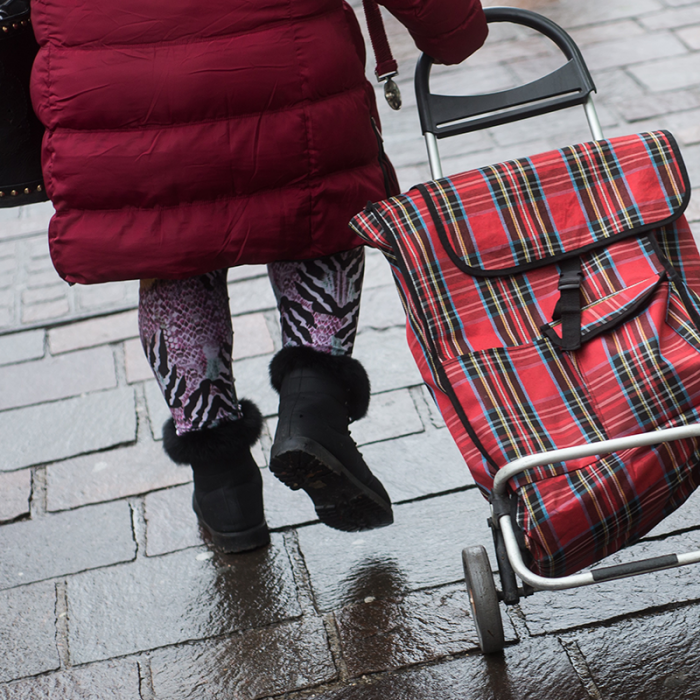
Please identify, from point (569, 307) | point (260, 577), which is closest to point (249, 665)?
point (260, 577)

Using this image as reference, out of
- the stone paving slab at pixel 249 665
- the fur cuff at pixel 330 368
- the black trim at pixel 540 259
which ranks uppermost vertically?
the black trim at pixel 540 259

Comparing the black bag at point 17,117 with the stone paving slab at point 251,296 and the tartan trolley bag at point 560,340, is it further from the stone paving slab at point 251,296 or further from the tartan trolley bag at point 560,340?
the stone paving slab at point 251,296

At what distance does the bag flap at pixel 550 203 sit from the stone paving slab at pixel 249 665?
0.89 metres

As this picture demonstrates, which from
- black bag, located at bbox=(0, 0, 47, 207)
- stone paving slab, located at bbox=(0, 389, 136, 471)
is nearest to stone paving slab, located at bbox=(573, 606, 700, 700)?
black bag, located at bbox=(0, 0, 47, 207)

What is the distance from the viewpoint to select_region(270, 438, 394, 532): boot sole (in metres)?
1.80

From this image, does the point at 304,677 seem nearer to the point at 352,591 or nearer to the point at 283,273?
the point at 352,591

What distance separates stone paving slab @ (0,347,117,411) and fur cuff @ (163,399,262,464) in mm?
1080

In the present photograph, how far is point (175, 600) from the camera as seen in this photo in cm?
215

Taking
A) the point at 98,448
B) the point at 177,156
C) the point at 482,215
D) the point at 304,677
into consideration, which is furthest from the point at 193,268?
the point at 98,448

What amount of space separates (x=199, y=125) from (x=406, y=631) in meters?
1.13

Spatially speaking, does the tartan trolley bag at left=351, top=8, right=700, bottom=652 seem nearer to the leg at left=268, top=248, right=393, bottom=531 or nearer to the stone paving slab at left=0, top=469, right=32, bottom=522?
the leg at left=268, top=248, right=393, bottom=531

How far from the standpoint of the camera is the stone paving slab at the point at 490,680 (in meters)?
1.76

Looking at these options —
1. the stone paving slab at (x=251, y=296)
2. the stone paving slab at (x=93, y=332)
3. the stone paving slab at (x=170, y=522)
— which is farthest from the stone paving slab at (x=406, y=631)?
the stone paving slab at (x=93, y=332)

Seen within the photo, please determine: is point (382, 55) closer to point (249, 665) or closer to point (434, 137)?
point (434, 137)
